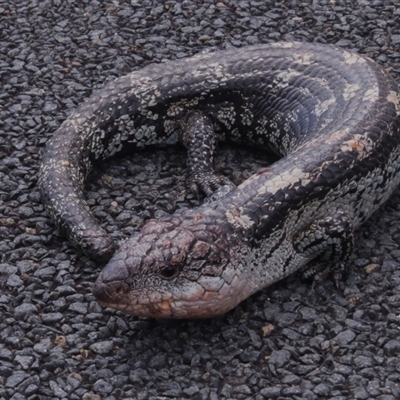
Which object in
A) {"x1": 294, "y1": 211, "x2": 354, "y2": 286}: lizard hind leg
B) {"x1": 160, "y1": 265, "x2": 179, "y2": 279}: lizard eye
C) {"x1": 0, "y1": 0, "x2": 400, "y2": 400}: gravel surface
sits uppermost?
{"x1": 160, "y1": 265, "x2": 179, "y2": 279}: lizard eye

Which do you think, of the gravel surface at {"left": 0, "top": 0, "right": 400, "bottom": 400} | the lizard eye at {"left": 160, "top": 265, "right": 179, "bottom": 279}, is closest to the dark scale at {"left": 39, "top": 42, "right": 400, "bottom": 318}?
the lizard eye at {"left": 160, "top": 265, "right": 179, "bottom": 279}

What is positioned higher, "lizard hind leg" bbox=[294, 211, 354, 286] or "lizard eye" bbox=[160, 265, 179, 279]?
"lizard eye" bbox=[160, 265, 179, 279]

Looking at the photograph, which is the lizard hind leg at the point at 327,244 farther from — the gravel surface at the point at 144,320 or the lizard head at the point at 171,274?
the lizard head at the point at 171,274

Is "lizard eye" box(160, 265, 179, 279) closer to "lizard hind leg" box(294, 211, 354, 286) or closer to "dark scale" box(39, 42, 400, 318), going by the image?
"dark scale" box(39, 42, 400, 318)

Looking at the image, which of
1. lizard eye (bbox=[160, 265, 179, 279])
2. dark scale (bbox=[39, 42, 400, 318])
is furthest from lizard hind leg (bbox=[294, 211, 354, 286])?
lizard eye (bbox=[160, 265, 179, 279])

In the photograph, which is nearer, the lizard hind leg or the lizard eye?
the lizard eye

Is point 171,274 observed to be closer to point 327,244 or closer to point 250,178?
point 250,178

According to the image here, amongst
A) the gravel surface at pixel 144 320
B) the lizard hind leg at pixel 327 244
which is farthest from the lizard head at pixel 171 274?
the lizard hind leg at pixel 327 244

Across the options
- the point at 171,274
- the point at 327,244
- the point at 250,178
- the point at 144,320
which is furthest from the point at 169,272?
the point at 327,244

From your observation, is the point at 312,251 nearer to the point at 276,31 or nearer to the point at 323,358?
the point at 323,358
